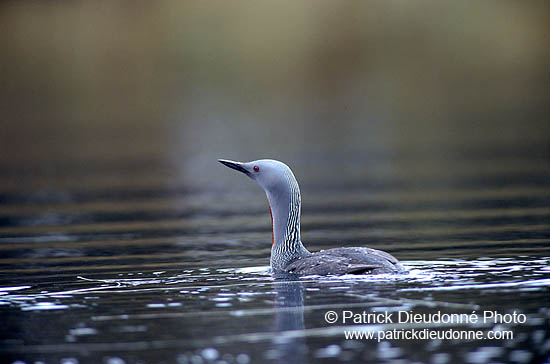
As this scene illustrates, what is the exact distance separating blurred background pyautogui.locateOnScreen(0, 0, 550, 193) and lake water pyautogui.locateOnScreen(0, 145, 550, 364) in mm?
3445

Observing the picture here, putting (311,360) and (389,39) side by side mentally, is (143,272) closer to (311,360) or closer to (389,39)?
(311,360)

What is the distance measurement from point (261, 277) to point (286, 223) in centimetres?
81

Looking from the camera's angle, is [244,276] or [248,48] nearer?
[244,276]

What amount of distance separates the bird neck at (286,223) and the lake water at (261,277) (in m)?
0.31

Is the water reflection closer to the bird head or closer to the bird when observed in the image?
the bird

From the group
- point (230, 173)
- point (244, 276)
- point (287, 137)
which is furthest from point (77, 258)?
point (287, 137)

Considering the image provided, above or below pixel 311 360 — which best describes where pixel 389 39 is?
above

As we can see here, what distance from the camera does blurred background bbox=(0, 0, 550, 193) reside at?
79.5ft

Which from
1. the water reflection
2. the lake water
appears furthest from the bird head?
the water reflection

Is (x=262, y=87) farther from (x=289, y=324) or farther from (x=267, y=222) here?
(x=289, y=324)

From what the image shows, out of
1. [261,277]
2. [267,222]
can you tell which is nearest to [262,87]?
[267,222]

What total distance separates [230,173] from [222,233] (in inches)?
378

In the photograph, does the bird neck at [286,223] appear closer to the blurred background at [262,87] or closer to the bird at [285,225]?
the bird at [285,225]

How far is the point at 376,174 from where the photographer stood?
782 inches
